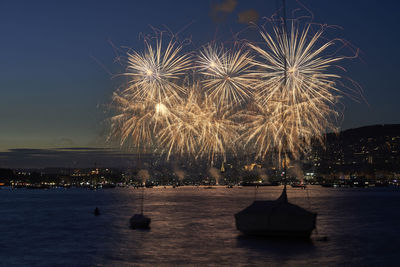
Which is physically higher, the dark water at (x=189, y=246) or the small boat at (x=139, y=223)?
the small boat at (x=139, y=223)

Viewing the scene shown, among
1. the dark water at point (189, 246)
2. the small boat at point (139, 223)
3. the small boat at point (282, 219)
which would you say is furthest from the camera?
the small boat at point (139, 223)

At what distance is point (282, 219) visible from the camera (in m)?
43.5

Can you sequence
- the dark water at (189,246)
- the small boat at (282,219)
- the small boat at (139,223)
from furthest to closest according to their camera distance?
1. the small boat at (139,223)
2. the small boat at (282,219)
3. the dark water at (189,246)

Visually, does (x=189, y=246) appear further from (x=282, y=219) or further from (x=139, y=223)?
(x=139, y=223)

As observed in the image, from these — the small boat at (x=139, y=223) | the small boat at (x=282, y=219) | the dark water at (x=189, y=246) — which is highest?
the small boat at (x=282, y=219)

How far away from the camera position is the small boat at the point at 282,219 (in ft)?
142

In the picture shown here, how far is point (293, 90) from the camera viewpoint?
44375 millimetres

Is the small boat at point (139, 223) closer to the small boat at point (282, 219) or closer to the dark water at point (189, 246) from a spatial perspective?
the dark water at point (189, 246)

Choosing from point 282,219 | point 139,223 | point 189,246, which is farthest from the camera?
point 139,223

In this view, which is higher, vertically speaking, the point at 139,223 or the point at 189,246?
the point at 139,223

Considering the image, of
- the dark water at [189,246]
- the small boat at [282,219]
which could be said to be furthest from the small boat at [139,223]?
the small boat at [282,219]

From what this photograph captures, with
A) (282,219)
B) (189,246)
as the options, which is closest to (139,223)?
(189,246)

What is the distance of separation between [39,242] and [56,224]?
871 inches

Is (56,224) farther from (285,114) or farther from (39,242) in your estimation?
(285,114)
